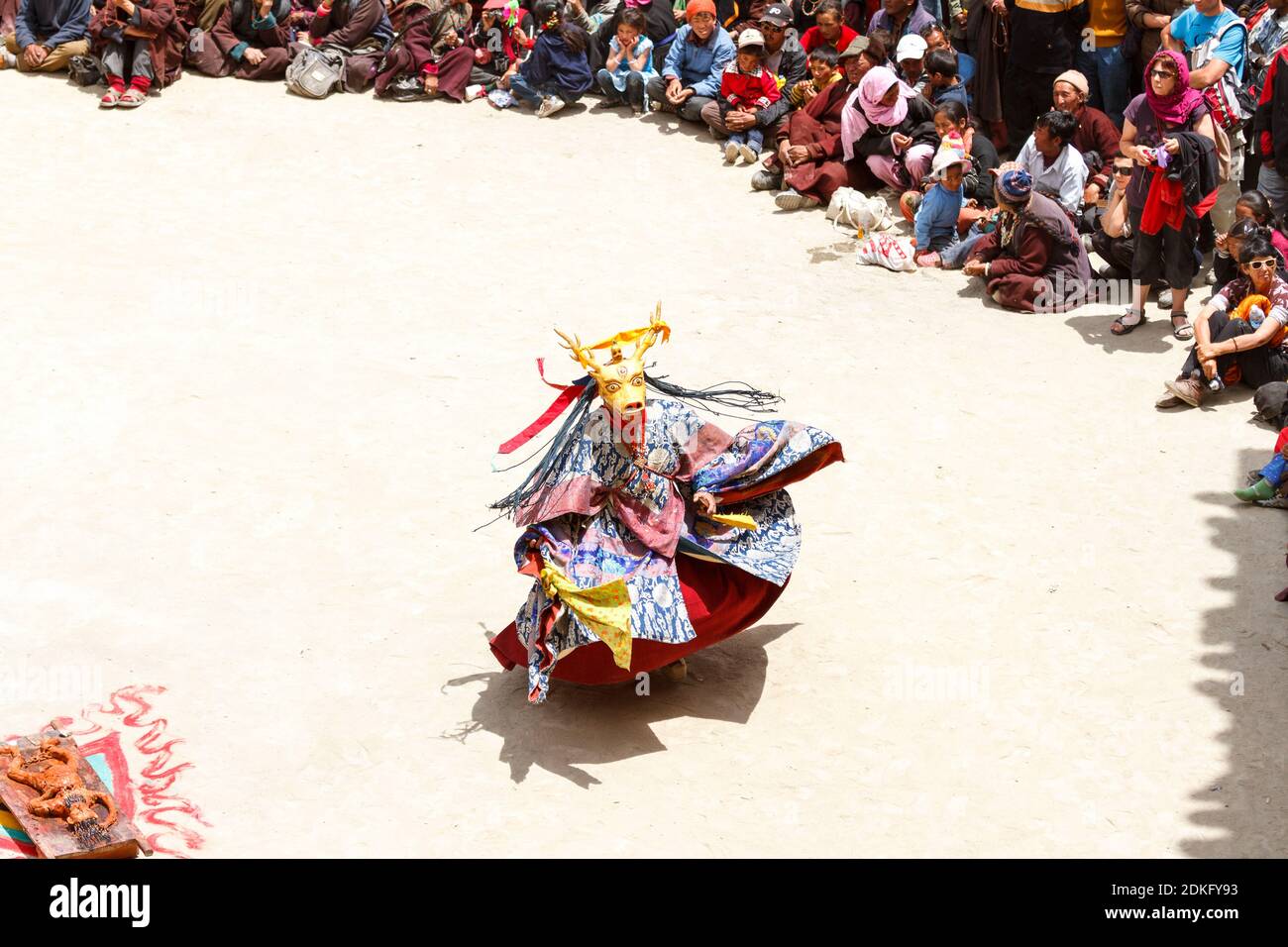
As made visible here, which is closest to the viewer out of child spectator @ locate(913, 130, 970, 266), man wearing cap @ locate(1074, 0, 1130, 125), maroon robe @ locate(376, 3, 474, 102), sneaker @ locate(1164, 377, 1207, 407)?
sneaker @ locate(1164, 377, 1207, 407)

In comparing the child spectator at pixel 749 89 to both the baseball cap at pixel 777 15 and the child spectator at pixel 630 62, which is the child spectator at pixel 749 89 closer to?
the baseball cap at pixel 777 15

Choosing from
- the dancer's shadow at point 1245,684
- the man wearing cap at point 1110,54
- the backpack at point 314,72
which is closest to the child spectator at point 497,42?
the backpack at point 314,72

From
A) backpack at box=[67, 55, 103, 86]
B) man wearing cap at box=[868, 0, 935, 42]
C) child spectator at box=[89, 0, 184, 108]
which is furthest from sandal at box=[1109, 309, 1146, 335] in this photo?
backpack at box=[67, 55, 103, 86]

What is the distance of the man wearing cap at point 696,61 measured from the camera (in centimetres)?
1237

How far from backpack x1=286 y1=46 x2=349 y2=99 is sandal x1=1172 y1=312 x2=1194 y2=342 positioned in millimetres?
6779

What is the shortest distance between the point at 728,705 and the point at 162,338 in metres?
4.56

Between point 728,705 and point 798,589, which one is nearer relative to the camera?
point 728,705

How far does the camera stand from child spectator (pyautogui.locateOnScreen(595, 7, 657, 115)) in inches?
504

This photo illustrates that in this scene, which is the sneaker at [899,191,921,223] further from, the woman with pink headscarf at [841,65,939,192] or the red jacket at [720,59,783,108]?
the red jacket at [720,59,783,108]

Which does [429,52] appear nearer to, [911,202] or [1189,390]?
[911,202]

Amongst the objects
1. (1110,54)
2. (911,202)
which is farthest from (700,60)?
(1110,54)

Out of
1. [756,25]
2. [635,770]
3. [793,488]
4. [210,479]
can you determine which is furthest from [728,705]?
[756,25]

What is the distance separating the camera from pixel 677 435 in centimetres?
664

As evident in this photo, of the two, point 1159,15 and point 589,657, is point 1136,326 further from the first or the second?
point 589,657
